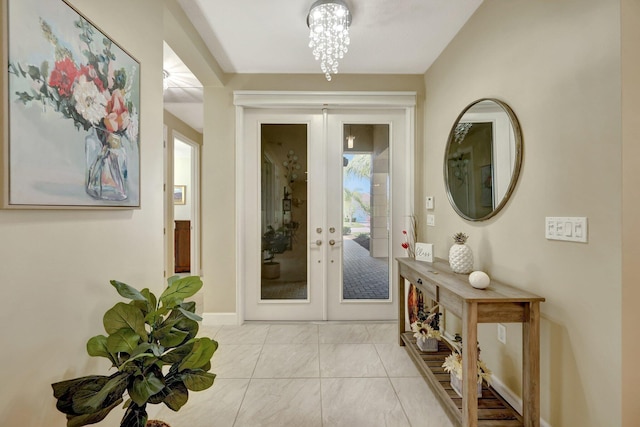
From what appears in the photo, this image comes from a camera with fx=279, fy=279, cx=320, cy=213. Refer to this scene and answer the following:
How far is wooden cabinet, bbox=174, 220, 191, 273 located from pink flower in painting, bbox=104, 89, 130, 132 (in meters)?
4.37

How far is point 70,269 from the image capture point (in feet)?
3.80

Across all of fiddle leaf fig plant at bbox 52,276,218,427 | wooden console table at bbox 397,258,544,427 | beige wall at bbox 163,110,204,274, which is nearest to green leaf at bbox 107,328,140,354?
fiddle leaf fig plant at bbox 52,276,218,427

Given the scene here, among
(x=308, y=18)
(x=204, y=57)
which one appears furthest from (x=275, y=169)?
(x=308, y=18)

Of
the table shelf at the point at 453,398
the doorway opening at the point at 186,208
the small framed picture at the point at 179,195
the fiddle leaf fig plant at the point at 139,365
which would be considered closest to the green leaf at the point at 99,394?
the fiddle leaf fig plant at the point at 139,365

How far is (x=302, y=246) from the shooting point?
3053 millimetres

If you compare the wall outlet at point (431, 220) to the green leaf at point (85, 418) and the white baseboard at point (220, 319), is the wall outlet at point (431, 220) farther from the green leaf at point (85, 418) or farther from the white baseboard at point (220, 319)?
the green leaf at point (85, 418)

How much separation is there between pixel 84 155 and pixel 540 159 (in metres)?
2.21

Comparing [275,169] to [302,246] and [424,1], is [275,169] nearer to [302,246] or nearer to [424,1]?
[302,246]

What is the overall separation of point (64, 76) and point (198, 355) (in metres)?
1.21

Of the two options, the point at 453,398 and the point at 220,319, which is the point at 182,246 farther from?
the point at 453,398

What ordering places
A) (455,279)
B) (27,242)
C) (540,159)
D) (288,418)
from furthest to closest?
(455,279) < (288,418) < (540,159) < (27,242)

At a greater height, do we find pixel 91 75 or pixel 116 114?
pixel 91 75

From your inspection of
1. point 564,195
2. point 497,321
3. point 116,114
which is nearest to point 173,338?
point 116,114

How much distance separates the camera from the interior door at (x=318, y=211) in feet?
9.91
